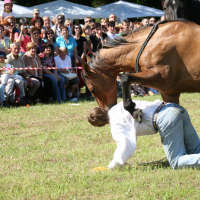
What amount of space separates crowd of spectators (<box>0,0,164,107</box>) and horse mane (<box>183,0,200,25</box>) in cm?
362

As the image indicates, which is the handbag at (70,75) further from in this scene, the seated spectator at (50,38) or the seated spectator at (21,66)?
the seated spectator at (21,66)

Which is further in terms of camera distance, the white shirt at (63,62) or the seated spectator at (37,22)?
the seated spectator at (37,22)

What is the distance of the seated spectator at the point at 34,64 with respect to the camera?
9.53 m

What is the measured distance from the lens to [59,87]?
1007 centimetres

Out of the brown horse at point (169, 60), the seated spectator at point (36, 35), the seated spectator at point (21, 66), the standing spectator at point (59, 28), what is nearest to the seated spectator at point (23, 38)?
the seated spectator at point (36, 35)

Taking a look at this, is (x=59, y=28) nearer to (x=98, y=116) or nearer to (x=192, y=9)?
(x=192, y=9)

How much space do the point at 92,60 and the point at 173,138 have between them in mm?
1902

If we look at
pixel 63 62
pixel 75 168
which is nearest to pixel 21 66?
pixel 63 62

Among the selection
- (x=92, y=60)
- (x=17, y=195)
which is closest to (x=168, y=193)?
(x=17, y=195)

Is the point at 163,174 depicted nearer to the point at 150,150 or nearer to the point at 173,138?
the point at 173,138

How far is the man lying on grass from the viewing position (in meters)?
3.80

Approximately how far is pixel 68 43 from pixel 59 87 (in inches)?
63.1

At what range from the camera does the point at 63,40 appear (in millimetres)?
10734

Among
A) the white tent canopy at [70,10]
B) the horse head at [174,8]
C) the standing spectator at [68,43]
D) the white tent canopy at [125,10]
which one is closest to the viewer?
the horse head at [174,8]
